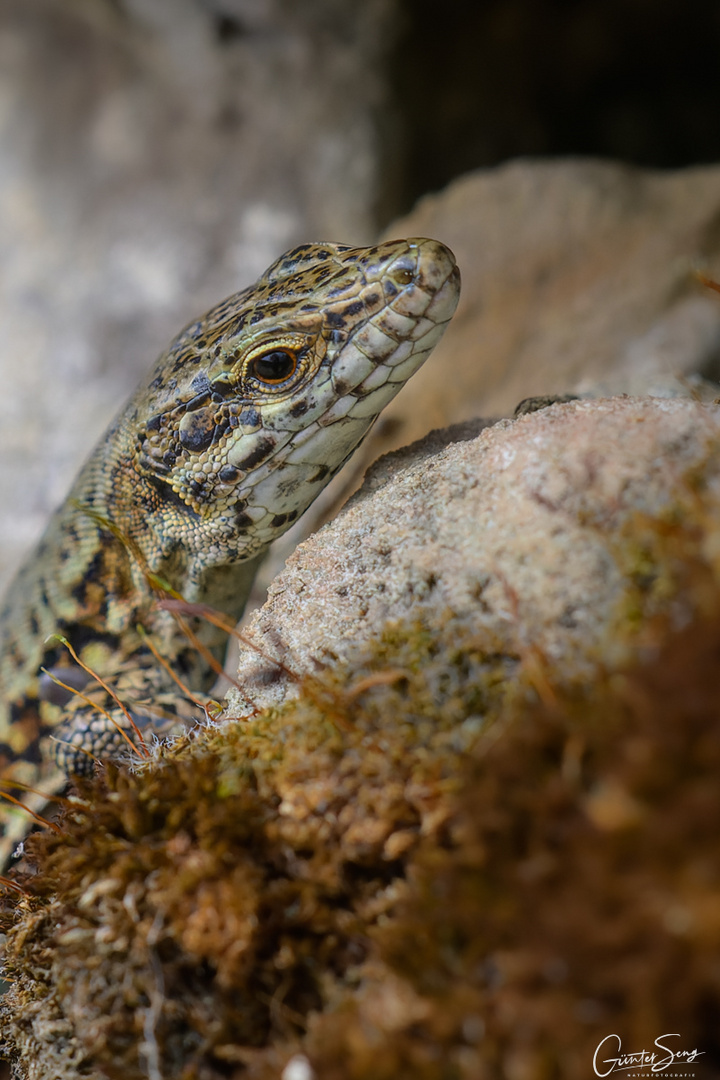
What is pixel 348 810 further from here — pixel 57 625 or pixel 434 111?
pixel 434 111

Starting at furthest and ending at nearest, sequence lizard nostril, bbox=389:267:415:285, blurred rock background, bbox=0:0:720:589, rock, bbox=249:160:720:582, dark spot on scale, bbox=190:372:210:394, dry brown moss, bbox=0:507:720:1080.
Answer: blurred rock background, bbox=0:0:720:589 < rock, bbox=249:160:720:582 < dark spot on scale, bbox=190:372:210:394 < lizard nostril, bbox=389:267:415:285 < dry brown moss, bbox=0:507:720:1080

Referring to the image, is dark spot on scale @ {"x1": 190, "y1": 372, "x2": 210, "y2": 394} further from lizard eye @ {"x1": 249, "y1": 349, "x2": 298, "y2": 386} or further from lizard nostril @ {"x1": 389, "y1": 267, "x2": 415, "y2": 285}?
lizard nostril @ {"x1": 389, "y1": 267, "x2": 415, "y2": 285}

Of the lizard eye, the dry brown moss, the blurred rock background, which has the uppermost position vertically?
the blurred rock background

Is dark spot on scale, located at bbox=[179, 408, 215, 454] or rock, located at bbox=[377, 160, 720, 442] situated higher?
rock, located at bbox=[377, 160, 720, 442]

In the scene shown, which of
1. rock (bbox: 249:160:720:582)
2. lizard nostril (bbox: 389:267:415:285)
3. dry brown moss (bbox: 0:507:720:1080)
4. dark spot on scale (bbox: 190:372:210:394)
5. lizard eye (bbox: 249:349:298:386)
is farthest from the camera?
rock (bbox: 249:160:720:582)

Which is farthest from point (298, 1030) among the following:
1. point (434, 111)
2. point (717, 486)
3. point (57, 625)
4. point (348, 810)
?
point (434, 111)

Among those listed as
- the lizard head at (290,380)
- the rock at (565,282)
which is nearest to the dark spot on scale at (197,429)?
the lizard head at (290,380)

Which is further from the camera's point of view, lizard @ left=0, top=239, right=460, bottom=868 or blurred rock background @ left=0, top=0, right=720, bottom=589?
blurred rock background @ left=0, top=0, right=720, bottom=589

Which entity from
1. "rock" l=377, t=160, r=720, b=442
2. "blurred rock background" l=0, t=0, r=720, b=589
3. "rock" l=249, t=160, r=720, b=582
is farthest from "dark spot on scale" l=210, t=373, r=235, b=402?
"blurred rock background" l=0, t=0, r=720, b=589
